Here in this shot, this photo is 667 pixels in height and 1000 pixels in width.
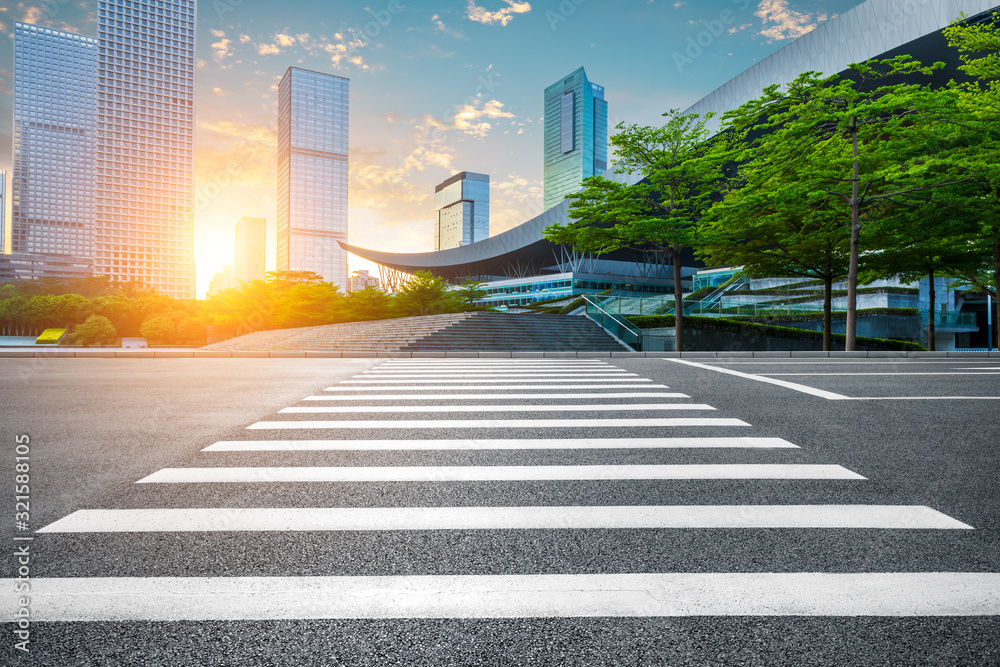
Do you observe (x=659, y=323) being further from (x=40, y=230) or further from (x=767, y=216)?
(x=40, y=230)

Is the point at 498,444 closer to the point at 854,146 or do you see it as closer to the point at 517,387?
the point at 517,387

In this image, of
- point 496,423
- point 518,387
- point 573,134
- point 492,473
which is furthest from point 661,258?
point 573,134

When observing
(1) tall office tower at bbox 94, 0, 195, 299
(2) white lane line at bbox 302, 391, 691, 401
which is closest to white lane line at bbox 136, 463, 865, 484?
(2) white lane line at bbox 302, 391, 691, 401

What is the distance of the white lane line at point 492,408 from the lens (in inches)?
291

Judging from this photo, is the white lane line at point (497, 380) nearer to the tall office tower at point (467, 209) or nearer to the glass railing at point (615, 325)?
the glass railing at point (615, 325)

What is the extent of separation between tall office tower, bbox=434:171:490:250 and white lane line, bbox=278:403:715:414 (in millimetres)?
185237

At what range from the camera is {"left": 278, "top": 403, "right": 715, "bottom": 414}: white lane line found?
7402mm

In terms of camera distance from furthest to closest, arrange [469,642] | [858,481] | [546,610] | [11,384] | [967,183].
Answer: [967,183] < [11,384] < [858,481] < [546,610] < [469,642]

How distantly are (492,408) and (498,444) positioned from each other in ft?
6.97

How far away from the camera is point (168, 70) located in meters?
89.6

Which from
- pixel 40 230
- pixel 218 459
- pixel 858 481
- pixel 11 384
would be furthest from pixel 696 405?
pixel 40 230

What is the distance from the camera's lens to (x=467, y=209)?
628 ft

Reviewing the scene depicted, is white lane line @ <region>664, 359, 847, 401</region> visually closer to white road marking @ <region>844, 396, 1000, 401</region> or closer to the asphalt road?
white road marking @ <region>844, 396, 1000, 401</region>

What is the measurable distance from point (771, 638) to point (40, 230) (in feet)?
466
